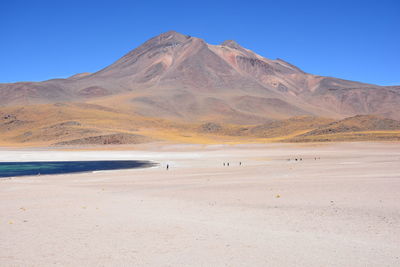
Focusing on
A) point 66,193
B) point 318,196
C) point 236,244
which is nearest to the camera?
point 236,244

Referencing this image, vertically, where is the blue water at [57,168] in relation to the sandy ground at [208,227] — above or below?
above

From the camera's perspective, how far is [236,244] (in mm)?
8336

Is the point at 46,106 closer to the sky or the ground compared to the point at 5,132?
closer to the sky

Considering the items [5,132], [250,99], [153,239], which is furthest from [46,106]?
[153,239]

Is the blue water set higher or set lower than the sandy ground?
higher

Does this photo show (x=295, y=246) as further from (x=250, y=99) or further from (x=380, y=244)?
(x=250, y=99)

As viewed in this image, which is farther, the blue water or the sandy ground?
the blue water

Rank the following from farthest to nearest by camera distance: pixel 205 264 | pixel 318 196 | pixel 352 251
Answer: pixel 318 196
pixel 352 251
pixel 205 264

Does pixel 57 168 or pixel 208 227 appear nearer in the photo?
pixel 208 227

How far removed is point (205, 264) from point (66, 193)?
11.3 meters

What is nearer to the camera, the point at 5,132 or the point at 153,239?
the point at 153,239

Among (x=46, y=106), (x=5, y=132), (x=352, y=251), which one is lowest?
(x=352, y=251)

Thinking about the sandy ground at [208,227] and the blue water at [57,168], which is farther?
the blue water at [57,168]

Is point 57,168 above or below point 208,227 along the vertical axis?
above
